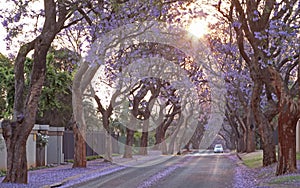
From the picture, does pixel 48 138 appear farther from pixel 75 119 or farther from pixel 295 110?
pixel 295 110

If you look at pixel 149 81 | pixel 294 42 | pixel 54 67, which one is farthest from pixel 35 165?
pixel 294 42

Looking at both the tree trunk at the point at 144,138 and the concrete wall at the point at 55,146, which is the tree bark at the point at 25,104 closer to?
the concrete wall at the point at 55,146

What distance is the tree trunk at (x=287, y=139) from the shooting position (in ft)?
54.7

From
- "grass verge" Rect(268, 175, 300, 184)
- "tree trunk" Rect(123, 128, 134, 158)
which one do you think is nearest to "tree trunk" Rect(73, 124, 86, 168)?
"grass verge" Rect(268, 175, 300, 184)

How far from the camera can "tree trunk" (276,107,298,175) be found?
16672 millimetres

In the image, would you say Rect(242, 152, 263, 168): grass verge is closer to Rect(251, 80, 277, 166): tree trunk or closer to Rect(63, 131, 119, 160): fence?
Rect(251, 80, 277, 166): tree trunk

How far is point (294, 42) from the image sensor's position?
17.7 metres

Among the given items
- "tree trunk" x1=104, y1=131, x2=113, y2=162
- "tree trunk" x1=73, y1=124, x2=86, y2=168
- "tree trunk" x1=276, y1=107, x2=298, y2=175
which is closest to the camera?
"tree trunk" x1=276, y1=107, x2=298, y2=175

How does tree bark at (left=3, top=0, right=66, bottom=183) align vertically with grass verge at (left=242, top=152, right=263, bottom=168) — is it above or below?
above

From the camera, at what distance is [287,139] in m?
16.7

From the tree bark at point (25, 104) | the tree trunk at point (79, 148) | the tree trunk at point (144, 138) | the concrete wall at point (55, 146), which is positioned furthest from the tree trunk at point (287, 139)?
the tree trunk at point (144, 138)

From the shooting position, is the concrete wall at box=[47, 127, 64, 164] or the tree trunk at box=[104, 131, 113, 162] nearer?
the concrete wall at box=[47, 127, 64, 164]

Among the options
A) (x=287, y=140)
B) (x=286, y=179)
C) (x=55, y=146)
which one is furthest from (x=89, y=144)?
(x=286, y=179)

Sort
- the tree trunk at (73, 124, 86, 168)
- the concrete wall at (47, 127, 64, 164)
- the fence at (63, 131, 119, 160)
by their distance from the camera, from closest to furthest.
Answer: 1. the tree trunk at (73, 124, 86, 168)
2. the concrete wall at (47, 127, 64, 164)
3. the fence at (63, 131, 119, 160)
